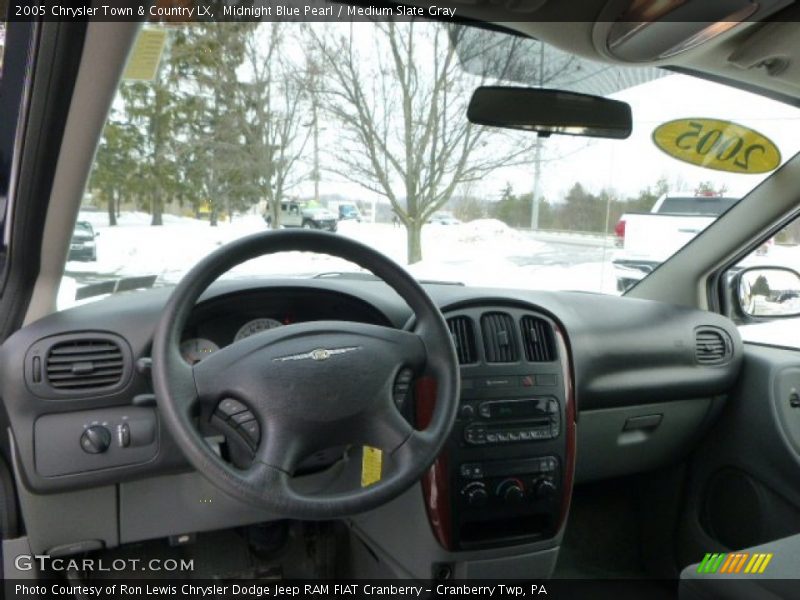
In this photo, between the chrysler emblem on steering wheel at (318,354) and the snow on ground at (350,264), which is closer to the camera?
the chrysler emblem on steering wheel at (318,354)

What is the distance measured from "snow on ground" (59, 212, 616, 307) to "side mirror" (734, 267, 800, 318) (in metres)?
0.71

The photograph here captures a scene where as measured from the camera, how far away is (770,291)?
10.4 ft

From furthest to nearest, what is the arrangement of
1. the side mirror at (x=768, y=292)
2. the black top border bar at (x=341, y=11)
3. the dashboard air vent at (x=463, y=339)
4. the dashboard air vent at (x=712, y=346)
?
1. the side mirror at (x=768, y=292)
2. the dashboard air vent at (x=712, y=346)
3. the dashboard air vent at (x=463, y=339)
4. the black top border bar at (x=341, y=11)

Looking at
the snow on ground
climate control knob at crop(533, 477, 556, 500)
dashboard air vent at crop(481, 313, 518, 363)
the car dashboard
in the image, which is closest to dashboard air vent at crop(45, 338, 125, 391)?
the car dashboard

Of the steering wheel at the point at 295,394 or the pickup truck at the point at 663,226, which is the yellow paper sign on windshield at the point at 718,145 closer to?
the pickup truck at the point at 663,226

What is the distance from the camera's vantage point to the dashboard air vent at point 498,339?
2.21 metres

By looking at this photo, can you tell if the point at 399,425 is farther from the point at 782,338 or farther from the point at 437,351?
the point at 782,338

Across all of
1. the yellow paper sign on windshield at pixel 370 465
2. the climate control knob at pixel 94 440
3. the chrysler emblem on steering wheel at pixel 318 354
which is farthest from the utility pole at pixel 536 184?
the climate control knob at pixel 94 440

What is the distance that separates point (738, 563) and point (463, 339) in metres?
1.03

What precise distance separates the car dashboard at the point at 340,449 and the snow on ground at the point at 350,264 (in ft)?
0.38

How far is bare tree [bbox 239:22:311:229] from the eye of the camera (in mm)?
2162

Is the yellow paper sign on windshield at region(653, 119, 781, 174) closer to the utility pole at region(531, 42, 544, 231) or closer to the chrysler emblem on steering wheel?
the utility pole at region(531, 42, 544, 231)

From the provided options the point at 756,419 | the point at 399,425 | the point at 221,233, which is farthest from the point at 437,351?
the point at 756,419

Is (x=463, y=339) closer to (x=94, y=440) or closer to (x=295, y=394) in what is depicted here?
(x=295, y=394)
